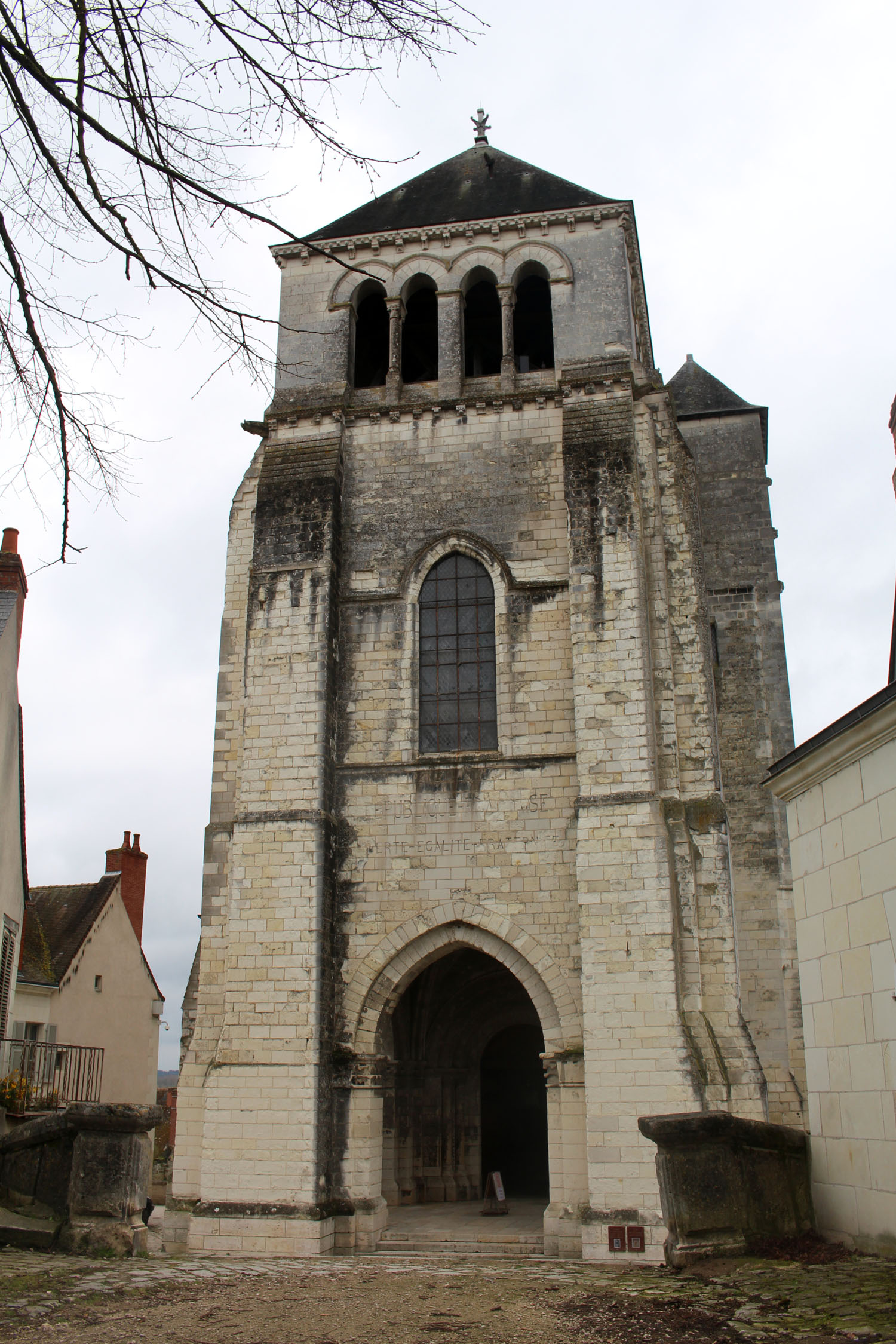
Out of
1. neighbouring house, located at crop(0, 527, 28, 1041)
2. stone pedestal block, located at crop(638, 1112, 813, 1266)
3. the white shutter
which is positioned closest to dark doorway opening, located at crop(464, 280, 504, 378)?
neighbouring house, located at crop(0, 527, 28, 1041)

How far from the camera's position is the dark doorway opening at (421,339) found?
15336mm

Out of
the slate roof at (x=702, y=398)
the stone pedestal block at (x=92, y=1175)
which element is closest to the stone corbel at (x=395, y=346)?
the slate roof at (x=702, y=398)

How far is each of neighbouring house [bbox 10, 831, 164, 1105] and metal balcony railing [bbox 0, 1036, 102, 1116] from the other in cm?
264

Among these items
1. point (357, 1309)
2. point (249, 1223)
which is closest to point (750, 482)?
point (249, 1223)

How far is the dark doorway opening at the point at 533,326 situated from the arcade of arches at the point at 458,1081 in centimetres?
846

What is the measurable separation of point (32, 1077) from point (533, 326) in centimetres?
1209

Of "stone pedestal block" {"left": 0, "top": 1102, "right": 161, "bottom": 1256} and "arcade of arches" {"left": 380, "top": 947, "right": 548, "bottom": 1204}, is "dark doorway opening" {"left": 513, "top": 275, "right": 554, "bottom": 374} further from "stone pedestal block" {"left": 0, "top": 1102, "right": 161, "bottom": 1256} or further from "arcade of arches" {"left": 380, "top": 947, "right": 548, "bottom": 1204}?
"stone pedestal block" {"left": 0, "top": 1102, "right": 161, "bottom": 1256}

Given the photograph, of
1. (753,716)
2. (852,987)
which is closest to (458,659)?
(753,716)

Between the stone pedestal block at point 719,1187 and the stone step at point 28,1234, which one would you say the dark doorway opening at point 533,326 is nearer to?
the stone pedestal block at point 719,1187

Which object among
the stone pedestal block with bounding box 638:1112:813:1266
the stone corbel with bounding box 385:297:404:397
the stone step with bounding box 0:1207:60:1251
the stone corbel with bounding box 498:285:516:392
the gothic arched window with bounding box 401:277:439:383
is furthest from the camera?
the gothic arched window with bounding box 401:277:439:383

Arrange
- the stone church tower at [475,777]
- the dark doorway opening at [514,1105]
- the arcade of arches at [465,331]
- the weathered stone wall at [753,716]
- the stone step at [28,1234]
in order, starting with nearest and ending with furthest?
the stone step at [28,1234] → the stone church tower at [475,777] → the weathered stone wall at [753,716] → the arcade of arches at [465,331] → the dark doorway opening at [514,1105]

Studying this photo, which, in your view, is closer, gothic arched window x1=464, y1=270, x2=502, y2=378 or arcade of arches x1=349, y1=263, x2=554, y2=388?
arcade of arches x1=349, y1=263, x2=554, y2=388

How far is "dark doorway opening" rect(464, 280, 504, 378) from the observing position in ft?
50.8

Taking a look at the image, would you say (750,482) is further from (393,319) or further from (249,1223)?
(249,1223)
